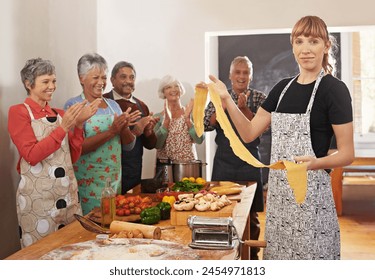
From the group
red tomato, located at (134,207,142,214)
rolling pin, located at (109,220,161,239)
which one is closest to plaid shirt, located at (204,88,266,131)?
red tomato, located at (134,207,142,214)

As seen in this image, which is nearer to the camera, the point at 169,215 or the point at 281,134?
the point at 281,134

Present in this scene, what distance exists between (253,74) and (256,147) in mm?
276

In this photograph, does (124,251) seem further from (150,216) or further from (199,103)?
(199,103)

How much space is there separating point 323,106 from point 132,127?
93 centimetres

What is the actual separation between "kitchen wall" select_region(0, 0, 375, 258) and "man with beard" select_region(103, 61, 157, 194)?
0.12 ft

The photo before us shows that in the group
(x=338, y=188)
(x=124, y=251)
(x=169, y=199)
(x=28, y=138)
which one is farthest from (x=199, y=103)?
(x=338, y=188)

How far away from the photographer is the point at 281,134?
1577 mm

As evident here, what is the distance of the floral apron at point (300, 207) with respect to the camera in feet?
5.08

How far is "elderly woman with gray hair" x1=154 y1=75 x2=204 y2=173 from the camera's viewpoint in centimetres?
225

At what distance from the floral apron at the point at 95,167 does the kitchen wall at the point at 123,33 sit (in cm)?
15

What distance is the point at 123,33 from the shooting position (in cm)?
212

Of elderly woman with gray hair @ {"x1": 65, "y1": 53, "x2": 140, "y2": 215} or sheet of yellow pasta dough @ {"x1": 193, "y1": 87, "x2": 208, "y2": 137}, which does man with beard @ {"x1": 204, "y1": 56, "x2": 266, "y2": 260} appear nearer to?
sheet of yellow pasta dough @ {"x1": 193, "y1": 87, "x2": 208, "y2": 137}
